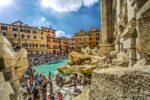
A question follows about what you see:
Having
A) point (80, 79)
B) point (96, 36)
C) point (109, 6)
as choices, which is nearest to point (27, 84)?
point (80, 79)

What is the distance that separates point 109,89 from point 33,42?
229 feet

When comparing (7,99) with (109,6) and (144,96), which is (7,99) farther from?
(109,6)

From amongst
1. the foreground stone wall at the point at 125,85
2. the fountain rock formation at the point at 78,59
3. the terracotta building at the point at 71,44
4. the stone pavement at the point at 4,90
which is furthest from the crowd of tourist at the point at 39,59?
the foreground stone wall at the point at 125,85

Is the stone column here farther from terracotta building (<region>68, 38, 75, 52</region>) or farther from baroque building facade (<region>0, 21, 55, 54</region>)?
terracotta building (<region>68, 38, 75, 52</region>)

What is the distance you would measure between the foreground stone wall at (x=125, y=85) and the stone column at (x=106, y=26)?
600 inches

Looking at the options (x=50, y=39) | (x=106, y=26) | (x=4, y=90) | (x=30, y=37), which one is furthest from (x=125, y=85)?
(x=50, y=39)

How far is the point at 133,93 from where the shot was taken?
5.79 ft

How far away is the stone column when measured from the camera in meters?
17.6

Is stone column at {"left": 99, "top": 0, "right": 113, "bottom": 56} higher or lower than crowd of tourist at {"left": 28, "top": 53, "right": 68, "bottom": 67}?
higher

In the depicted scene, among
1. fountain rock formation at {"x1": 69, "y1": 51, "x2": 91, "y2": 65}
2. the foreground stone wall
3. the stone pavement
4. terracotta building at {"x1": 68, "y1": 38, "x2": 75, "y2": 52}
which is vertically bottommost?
fountain rock formation at {"x1": 69, "y1": 51, "x2": 91, "y2": 65}

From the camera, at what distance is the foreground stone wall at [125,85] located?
5.53 ft

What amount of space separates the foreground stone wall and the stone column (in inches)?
600

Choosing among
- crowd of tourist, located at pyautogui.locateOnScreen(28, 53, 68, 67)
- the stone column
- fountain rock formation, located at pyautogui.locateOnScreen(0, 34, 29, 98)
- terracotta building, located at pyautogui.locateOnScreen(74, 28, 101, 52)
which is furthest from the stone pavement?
terracotta building, located at pyautogui.locateOnScreen(74, 28, 101, 52)

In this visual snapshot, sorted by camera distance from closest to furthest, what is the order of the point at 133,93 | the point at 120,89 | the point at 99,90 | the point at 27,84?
1. the point at 133,93
2. the point at 120,89
3. the point at 99,90
4. the point at 27,84
